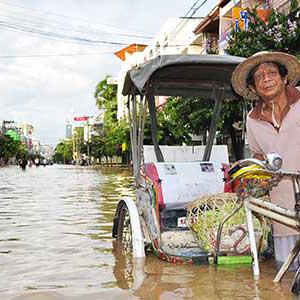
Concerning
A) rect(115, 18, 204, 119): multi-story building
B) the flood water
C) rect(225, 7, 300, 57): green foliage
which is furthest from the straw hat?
rect(115, 18, 204, 119): multi-story building

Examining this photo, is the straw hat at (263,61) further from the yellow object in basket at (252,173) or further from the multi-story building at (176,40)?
the multi-story building at (176,40)

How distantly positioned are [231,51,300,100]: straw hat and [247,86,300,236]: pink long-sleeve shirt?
7.2 inches

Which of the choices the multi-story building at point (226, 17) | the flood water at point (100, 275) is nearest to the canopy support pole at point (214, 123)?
Answer: the flood water at point (100, 275)

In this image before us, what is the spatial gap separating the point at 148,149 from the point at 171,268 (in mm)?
1665

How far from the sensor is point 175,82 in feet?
21.3

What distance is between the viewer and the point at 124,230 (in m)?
6.21

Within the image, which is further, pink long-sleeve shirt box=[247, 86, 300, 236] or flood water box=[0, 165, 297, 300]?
flood water box=[0, 165, 297, 300]

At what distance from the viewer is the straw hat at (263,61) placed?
166 inches

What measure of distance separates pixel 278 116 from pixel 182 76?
2348mm

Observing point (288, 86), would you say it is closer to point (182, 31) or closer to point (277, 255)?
point (277, 255)

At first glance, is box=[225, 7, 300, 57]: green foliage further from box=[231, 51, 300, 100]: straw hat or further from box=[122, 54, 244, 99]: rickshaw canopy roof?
box=[231, 51, 300, 100]: straw hat

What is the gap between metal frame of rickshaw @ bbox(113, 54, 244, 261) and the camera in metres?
5.30

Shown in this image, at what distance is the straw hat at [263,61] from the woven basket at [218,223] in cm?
105

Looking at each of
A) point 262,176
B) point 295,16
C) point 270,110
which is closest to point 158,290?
point 262,176
